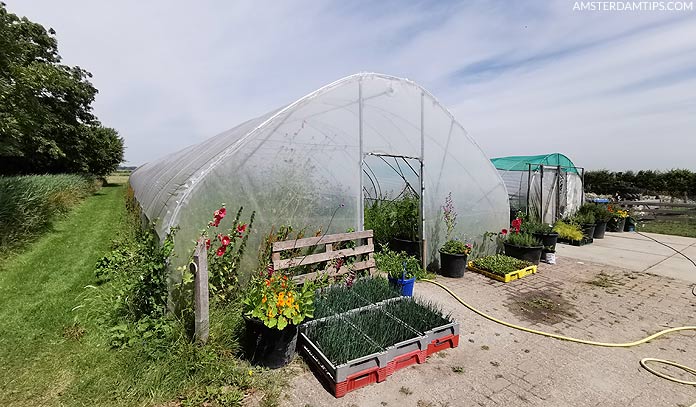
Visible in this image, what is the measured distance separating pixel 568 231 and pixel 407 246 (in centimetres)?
501

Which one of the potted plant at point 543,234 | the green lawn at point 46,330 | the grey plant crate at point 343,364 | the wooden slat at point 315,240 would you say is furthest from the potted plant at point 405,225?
the green lawn at point 46,330

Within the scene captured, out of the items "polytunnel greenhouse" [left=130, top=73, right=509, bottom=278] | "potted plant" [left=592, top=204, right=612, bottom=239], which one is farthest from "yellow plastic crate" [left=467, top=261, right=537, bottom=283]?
"potted plant" [left=592, top=204, right=612, bottom=239]

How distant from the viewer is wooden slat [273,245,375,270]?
3.73 m

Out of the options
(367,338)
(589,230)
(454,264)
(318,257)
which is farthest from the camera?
(589,230)

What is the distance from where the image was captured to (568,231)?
812 centimetres

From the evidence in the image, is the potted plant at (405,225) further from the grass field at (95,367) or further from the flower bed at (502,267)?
the grass field at (95,367)

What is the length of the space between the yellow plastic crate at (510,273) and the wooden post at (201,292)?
14.5 ft

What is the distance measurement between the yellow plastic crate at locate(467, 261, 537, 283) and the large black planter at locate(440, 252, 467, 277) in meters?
0.45

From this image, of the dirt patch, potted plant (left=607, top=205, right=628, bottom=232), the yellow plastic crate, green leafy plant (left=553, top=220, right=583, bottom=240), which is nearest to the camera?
the dirt patch

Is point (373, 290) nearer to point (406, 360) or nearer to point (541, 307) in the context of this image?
point (406, 360)

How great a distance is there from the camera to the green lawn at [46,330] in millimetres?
2447

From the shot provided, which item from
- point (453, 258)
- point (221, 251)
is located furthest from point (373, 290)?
point (453, 258)

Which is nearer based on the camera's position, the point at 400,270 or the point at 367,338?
the point at 367,338

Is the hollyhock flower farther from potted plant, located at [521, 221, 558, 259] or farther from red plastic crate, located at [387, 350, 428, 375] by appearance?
potted plant, located at [521, 221, 558, 259]
